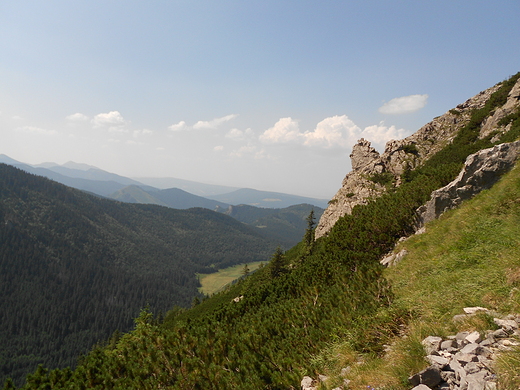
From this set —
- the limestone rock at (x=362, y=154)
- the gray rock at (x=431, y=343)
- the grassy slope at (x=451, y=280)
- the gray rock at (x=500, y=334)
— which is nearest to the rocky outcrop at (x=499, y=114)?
the limestone rock at (x=362, y=154)

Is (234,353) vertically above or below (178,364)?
above

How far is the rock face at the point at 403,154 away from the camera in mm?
46969

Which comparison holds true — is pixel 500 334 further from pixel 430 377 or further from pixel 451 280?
pixel 451 280

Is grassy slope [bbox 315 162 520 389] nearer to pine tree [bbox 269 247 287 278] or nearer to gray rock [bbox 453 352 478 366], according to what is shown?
gray rock [bbox 453 352 478 366]

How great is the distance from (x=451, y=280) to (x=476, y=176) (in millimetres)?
13222

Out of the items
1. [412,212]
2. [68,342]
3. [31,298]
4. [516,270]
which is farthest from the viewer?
[31,298]

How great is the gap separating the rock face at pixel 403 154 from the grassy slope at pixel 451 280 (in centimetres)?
3036

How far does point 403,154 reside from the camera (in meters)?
53.0

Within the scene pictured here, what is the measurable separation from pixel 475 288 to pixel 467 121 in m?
65.4

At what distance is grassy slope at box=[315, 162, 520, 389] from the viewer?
243 inches

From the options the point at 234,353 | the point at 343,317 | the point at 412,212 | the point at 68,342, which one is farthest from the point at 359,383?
the point at 68,342

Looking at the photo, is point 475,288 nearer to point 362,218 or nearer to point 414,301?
point 414,301

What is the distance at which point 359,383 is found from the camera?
19.9ft

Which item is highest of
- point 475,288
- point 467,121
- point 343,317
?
point 467,121
